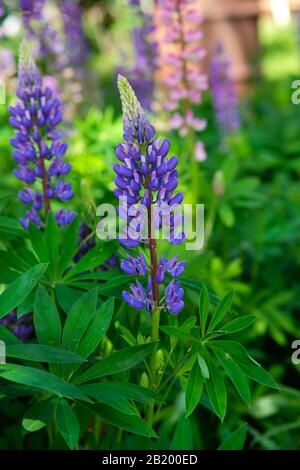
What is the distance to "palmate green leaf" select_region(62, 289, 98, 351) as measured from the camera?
1.49m

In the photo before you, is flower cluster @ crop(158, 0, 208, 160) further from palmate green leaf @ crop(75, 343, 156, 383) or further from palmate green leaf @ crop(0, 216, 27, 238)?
palmate green leaf @ crop(75, 343, 156, 383)

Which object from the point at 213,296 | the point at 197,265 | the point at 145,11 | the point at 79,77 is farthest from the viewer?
the point at 79,77

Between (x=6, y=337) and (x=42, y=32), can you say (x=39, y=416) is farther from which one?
(x=42, y=32)

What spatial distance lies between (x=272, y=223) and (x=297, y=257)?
19 cm

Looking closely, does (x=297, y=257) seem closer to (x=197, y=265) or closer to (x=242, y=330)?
(x=197, y=265)

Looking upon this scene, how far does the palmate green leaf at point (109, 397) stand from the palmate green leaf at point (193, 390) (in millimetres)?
104

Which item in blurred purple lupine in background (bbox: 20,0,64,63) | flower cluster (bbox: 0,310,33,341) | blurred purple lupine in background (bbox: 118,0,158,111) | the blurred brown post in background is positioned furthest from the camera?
the blurred brown post in background

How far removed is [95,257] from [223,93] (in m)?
2.28

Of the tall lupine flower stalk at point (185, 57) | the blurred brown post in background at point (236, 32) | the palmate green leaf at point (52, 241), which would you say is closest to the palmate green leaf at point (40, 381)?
the palmate green leaf at point (52, 241)

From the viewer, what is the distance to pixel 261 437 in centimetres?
222

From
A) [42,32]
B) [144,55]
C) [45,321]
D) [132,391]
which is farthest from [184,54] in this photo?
[132,391]

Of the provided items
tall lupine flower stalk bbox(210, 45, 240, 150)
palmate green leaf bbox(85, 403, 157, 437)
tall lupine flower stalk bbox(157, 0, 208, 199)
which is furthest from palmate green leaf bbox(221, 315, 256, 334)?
tall lupine flower stalk bbox(210, 45, 240, 150)

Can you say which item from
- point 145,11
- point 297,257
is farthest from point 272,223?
point 145,11

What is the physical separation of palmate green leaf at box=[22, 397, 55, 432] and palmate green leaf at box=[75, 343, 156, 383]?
9 cm
